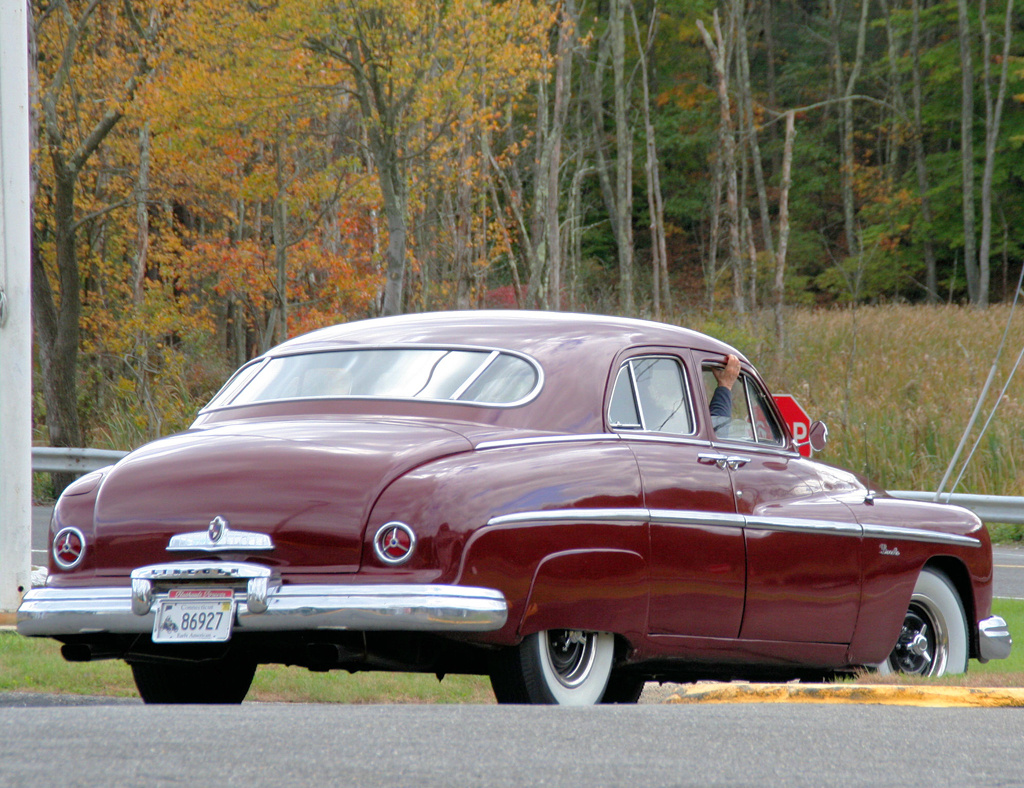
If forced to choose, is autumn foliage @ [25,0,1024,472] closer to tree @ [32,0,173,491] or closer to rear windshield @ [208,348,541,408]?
tree @ [32,0,173,491]

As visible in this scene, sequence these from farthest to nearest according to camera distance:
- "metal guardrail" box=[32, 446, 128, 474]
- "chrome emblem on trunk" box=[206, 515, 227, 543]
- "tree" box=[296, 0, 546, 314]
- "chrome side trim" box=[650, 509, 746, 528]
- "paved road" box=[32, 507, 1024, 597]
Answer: "tree" box=[296, 0, 546, 314] → "metal guardrail" box=[32, 446, 128, 474] → "paved road" box=[32, 507, 1024, 597] → "chrome side trim" box=[650, 509, 746, 528] → "chrome emblem on trunk" box=[206, 515, 227, 543]

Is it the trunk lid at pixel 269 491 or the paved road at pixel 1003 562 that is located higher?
the trunk lid at pixel 269 491

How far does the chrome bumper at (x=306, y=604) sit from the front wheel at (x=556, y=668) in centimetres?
32

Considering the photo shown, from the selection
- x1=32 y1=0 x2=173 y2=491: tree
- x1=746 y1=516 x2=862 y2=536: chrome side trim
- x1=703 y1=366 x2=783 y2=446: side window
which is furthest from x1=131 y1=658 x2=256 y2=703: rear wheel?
x1=32 y1=0 x2=173 y2=491: tree

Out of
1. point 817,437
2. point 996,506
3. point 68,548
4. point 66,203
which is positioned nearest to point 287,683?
point 68,548

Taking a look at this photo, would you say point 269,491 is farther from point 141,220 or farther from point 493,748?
point 141,220

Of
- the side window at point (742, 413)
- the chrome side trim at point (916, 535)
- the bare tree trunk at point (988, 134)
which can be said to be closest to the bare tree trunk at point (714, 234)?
the bare tree trunk at point (988, 134)

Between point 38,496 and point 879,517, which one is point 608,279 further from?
point 879,517

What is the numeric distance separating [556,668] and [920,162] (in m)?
43.3

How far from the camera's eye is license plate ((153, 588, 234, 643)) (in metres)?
4.96

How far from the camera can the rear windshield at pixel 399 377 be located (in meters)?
5.82

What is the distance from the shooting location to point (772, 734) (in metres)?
4.76

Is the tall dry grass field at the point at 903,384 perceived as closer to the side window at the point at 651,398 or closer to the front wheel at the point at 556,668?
the side window at the point at 651,398

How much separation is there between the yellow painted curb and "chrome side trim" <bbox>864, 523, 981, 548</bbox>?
92cm
